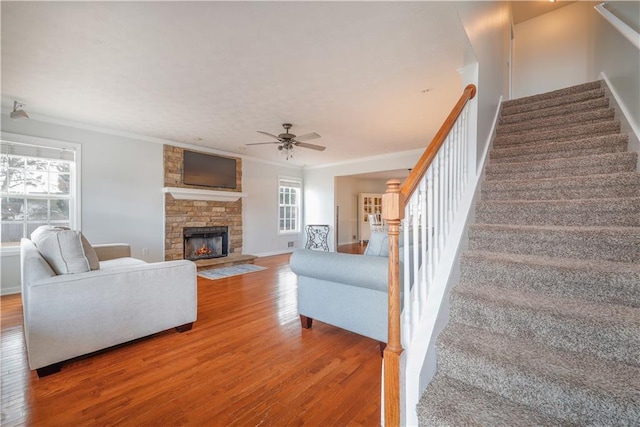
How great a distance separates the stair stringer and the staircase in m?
0.05

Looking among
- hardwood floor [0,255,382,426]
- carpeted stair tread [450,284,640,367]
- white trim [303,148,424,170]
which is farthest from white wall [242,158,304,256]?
carpeted stair tread [450,284,640,367]

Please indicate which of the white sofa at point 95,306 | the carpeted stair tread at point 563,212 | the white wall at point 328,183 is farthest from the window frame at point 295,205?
the carpeted stair tread at point 563,212

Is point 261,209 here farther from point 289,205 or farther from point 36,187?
point 36,187

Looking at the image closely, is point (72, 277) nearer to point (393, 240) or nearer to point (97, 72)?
point (97, 72)

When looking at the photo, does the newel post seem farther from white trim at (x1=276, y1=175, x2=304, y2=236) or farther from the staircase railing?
white trim at (x1=276, y1=175, x2=304, y2=236)

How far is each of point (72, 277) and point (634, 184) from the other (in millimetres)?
4045

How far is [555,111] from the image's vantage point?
3051 millimetres

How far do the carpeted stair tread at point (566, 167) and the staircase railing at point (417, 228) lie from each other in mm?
619

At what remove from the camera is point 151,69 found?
280cm

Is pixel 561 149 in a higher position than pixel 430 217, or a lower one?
higher

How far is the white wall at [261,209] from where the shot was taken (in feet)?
23.0

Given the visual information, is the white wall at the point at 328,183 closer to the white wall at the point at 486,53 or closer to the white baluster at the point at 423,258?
the white wall at the point at 486,53

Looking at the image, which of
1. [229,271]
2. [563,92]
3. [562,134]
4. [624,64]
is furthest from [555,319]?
[229,271]

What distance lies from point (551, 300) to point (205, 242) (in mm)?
6200
